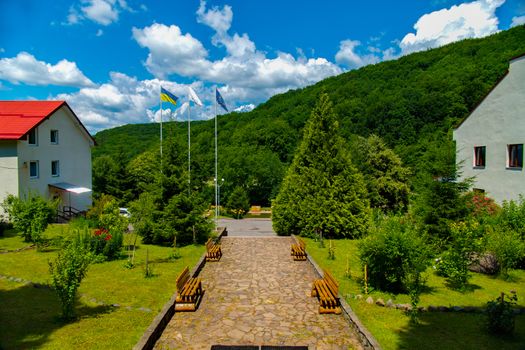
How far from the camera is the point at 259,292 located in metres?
10.9

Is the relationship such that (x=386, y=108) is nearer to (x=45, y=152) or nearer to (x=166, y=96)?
(x=166, y=96)

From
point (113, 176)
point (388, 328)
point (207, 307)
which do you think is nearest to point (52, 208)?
point (207, 307)

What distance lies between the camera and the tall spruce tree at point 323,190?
2117 cm

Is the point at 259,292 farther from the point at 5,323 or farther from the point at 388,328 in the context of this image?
the point at 5,323

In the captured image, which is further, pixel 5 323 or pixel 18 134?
pixel 18 134

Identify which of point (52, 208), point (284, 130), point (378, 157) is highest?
point (284, 130)

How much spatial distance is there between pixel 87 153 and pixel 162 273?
27108 millimetres

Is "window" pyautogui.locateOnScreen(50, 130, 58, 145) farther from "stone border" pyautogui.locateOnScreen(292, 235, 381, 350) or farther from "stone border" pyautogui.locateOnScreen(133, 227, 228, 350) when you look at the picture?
"stone border" pyautogui.locateOnScreen(292, 235, 381, 350)

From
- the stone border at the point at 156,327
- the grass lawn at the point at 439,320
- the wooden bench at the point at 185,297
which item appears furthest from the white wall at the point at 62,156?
the grass lawn at the point at 439,320

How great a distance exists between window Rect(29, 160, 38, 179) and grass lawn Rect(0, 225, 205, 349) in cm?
1552

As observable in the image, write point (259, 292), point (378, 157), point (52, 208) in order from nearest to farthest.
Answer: point (259, 292), point (52, 208), point (378, 157)

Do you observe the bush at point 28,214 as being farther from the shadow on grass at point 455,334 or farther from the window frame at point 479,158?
the window frame at point 479,158

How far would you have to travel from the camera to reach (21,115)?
28172 millimetres

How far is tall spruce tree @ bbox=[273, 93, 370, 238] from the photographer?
2117cm
